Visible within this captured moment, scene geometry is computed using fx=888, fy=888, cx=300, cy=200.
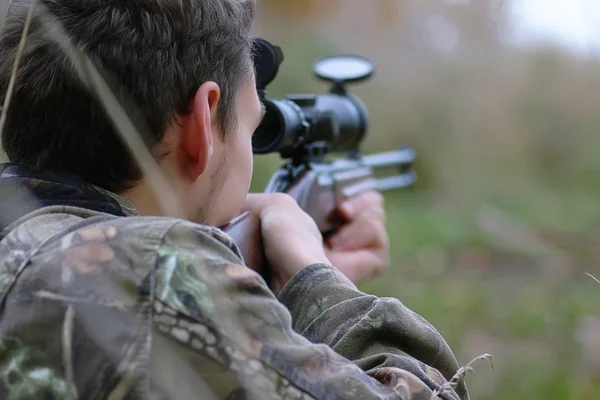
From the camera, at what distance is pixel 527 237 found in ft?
22.8

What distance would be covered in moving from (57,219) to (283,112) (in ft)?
2.70

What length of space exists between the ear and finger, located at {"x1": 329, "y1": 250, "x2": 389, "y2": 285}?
91 centimetres

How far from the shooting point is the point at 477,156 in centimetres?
809

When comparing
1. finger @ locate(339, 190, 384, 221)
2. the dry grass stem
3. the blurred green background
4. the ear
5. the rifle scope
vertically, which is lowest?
the blurred green background

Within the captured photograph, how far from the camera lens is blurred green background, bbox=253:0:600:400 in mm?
5441

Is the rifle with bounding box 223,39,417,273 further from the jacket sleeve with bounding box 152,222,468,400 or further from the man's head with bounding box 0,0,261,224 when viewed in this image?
the jacket sleeve with bounding box 152,222,468,400

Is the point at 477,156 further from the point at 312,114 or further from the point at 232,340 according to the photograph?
the point at 232,340

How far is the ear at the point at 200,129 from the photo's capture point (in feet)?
4.27

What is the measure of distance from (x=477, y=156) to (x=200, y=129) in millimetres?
7024

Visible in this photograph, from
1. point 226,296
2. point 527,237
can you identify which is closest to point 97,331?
point 226,296

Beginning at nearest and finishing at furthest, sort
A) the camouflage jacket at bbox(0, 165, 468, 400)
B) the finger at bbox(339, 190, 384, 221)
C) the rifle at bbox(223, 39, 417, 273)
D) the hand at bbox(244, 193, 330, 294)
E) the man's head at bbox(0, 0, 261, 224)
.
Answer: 1. the camouflage jacket at bbox(0, 165, 468, 400)
2. the man's head at bbox(0, 0, 261, 224)
3. the hand at bbox(244, 193, 330, 294)
4. the rifle at bbox(223, 39, 417, 273)
5. the finger at bbox(339, 190, 384, 221)

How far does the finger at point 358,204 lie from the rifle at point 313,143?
0.06 ft

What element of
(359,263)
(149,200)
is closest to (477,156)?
(359,263)

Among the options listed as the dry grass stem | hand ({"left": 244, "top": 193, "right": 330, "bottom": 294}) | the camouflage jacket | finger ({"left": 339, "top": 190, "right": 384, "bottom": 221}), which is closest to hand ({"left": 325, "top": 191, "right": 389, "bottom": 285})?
finger ({"left": 339, "top": 190, "right": 384, "bottom": 221})
